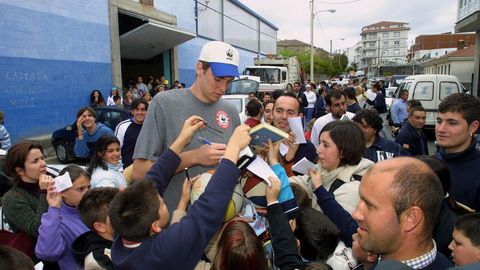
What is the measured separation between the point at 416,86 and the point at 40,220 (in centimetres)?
1278

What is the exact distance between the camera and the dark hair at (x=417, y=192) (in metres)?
1.52

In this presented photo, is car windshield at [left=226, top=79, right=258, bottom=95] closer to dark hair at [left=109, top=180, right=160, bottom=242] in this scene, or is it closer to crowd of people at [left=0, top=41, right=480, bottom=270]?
crowd of people at [left=0, top=41, right=480, bottom=270]

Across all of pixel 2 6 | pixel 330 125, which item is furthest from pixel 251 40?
pixel 330 125

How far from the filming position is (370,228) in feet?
5.19

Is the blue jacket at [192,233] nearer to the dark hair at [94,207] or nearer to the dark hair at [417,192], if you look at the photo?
the dark hair at [417,192]

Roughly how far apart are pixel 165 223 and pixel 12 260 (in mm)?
698

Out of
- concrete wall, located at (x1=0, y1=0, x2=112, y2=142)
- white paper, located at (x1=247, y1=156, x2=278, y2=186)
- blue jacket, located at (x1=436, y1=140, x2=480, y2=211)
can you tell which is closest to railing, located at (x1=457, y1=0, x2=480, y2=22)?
concrete wall, located at (x1=0, y1=0, x2=112, y2=142)

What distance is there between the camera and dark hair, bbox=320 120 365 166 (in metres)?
2.79

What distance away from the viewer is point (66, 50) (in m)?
13.1

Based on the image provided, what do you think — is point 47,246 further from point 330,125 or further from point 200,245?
point 330,125

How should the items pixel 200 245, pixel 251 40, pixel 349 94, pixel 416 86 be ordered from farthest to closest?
pixel 251 40
pixel 416 86
pixel 349 94
pixel 200 245

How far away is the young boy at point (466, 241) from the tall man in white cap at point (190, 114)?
1.45m

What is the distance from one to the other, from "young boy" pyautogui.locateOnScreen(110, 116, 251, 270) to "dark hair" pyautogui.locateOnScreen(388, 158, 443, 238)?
Answer: 28.4 inches

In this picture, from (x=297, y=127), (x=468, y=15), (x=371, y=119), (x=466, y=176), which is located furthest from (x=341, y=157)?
(x=468, y=15)
